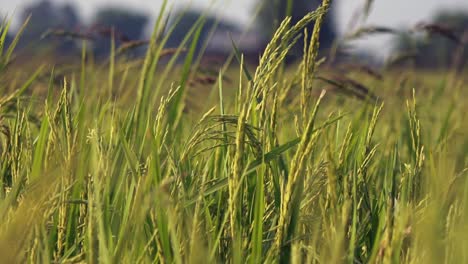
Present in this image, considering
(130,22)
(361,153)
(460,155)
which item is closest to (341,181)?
(361,153)

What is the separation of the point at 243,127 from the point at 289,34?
232 millimetres

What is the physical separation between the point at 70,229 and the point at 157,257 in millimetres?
220

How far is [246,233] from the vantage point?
4.85 feet

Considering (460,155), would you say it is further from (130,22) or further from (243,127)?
(130,22)

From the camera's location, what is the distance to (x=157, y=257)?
1338 millimetres

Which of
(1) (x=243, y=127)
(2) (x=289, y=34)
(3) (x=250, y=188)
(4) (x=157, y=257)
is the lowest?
(4) (x=157, y=257)

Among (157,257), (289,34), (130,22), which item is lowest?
(157,257)

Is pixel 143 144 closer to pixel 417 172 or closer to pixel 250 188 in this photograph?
pixel 250 188

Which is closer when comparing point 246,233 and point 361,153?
point 246,233

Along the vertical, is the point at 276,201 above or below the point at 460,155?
below

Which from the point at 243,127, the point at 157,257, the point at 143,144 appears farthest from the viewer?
the point at 143,144

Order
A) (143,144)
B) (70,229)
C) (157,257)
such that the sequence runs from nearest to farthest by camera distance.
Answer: (157,257), (70,229), (143,144)

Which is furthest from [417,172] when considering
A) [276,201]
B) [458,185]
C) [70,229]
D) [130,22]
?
[130,22]

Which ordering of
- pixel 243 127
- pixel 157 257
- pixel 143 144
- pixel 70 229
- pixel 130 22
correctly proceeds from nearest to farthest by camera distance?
1. pixel 243 127
2. pixel 157 257
3. pixel 70 229
4. pixel 143 144
5. pixel 130 22
